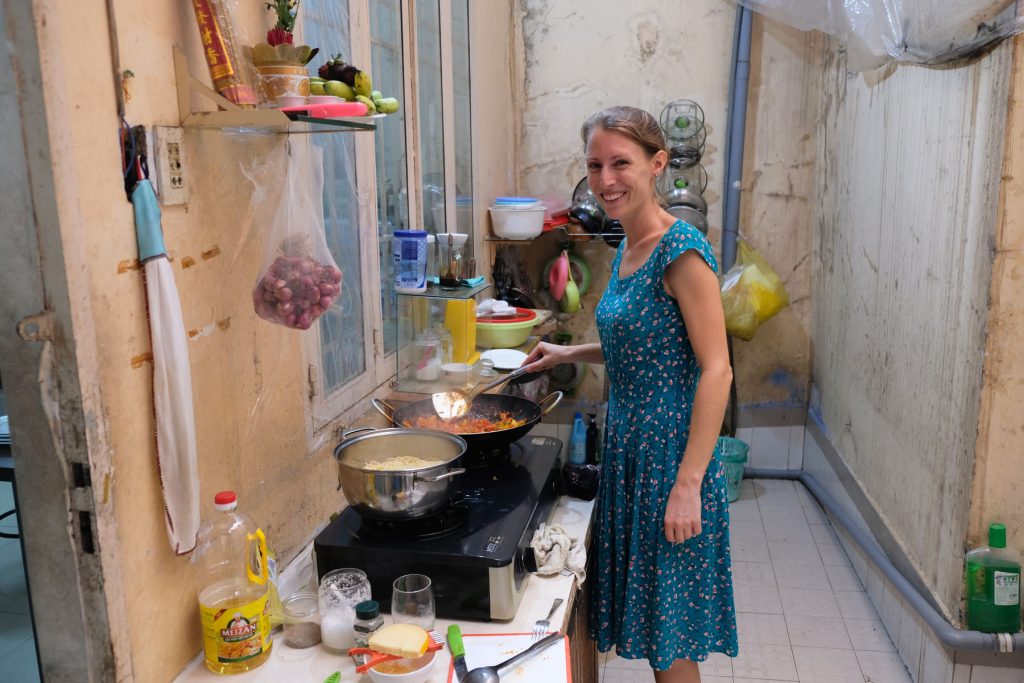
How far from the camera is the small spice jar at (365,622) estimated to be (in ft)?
4.61

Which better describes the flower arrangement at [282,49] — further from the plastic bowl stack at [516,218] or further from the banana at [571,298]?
the banana at [571,298]

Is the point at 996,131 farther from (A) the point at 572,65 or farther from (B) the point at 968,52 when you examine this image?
(A) the point at 572,65

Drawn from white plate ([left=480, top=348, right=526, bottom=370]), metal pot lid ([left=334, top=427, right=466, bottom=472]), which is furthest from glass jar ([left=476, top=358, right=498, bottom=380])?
metal pot lid ([left=334, top=427, right=466, bottom=472])

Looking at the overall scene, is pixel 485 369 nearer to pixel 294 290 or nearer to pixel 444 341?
pixel 444 341

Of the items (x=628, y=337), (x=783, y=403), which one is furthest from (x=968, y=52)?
(x=783, y=403)

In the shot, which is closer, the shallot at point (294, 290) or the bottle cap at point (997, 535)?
the shallot at point (294, 290)

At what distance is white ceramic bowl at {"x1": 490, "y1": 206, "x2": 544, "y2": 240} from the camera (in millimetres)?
3389

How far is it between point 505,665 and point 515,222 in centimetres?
228

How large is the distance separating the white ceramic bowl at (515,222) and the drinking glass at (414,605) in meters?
2.16

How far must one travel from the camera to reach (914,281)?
104 inches

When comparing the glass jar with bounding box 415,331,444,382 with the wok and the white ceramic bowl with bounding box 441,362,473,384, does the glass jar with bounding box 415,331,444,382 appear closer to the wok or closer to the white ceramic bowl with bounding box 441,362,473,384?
the white ceramic bowl with bounding box 441,362,473,384

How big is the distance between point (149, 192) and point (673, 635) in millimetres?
1467

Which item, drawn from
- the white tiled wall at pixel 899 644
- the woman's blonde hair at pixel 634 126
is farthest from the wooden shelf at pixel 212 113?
the white tiled wall at pixel 899 644

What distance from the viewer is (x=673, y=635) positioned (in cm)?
190
